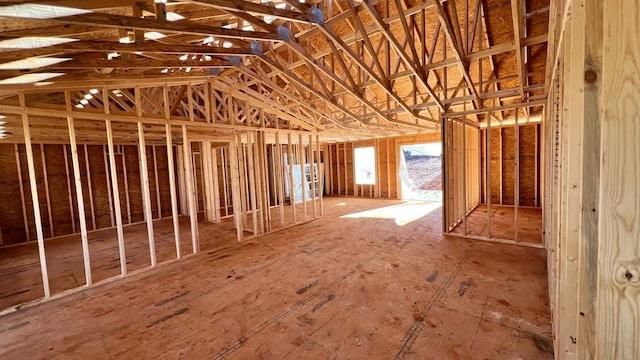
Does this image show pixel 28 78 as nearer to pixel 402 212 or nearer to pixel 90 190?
pixel 90 190

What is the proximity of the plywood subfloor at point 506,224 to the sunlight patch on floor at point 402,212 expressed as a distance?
1.20 m

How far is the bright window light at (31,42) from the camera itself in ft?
7.58

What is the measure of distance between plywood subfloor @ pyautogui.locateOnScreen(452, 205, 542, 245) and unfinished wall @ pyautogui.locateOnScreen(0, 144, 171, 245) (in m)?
9.05

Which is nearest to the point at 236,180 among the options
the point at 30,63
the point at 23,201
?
the point at 30,63

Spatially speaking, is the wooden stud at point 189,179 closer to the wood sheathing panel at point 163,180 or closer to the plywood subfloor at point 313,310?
the plywood subfloor at point 313,310

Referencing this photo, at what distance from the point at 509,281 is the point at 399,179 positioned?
7.61m

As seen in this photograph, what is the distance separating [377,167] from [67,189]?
10428mm

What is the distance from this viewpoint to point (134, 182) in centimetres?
819

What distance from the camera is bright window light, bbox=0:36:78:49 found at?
2.31m

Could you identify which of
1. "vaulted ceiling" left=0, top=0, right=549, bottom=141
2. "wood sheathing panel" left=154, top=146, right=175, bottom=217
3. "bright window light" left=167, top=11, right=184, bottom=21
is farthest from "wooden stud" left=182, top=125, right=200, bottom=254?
"wood sheathing panel" left=154, top=146, right=175, bottom=217

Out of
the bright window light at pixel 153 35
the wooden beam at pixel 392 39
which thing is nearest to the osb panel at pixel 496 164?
the wooden beam at pixel 392 39

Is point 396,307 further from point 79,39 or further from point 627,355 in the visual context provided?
point 79,39

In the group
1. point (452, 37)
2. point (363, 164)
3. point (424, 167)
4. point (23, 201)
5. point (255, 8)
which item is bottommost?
point (424, 167)

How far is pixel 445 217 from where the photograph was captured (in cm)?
559
